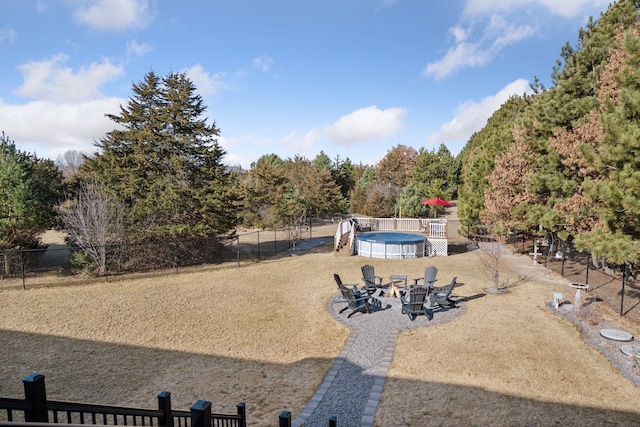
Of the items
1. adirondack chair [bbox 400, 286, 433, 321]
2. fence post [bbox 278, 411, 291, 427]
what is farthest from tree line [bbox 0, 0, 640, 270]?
fence post [bbox 278, 411, 291, 427]

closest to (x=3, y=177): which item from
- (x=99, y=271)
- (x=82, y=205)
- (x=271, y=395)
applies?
(x=82, y=205)

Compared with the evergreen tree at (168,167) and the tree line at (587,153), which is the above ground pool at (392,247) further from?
the evergreen tree at (168,167)

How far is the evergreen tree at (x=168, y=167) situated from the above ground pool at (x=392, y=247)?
812cm

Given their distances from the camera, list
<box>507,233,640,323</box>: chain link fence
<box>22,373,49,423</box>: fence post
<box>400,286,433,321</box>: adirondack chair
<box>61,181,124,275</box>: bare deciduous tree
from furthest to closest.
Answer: <box>61,181,124,275</box>: bare deciduous tree, <box>507,233,640,323</box>: chain link fence, <box>400,286,433,321</box>: adirondack chair, <box>22,373,49,423</box>: fence post

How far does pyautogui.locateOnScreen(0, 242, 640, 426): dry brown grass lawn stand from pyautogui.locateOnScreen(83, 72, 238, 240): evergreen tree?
5.89 m

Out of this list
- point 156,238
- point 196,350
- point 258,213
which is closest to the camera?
point 196,350

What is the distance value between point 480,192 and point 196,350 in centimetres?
2251

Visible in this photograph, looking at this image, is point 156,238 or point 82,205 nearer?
point 82,205

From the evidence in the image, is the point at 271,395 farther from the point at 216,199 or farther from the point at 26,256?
the point at 26,256

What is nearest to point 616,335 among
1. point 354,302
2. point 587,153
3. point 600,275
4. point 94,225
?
point 587,153

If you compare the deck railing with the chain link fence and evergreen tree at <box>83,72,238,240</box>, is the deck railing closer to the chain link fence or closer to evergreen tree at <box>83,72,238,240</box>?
the chain link fence

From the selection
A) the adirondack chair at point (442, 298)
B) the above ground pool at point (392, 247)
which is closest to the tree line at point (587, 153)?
the adirondack chair at point (442, 298)

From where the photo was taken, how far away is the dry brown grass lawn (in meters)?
6.53

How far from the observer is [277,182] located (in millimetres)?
34469
